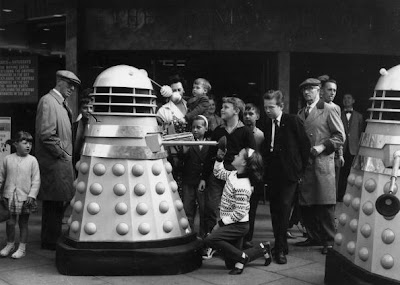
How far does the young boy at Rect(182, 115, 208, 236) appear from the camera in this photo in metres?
6.71

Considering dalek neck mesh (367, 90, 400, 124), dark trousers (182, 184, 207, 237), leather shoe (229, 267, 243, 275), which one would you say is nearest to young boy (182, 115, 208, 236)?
dark trousers (182, 184, 207, 237)

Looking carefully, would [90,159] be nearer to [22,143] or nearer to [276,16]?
[22,143]

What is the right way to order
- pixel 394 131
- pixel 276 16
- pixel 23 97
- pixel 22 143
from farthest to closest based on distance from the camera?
pixel 23 97, pixel 276 16, pixel 22 143, pixel 394 131

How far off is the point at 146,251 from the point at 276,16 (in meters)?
5.81

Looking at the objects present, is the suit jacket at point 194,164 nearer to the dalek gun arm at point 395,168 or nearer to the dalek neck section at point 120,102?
the dalek neck section at point 120,102

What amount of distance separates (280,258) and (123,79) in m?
2.55

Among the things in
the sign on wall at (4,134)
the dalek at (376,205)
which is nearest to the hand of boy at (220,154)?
the dalek at (376,205)

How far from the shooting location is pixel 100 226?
544cm

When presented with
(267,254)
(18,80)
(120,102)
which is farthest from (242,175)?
(18,80)

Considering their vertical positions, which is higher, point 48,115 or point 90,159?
point 48,115

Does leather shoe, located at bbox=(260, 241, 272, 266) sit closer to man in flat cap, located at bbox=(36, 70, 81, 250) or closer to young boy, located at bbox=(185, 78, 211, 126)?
young boy, located at bbox=(185, 78, 211, 126)

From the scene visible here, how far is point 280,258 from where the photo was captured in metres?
6.14

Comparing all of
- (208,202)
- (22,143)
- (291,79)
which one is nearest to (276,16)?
(291,79)

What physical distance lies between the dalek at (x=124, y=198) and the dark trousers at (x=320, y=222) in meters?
1.84
